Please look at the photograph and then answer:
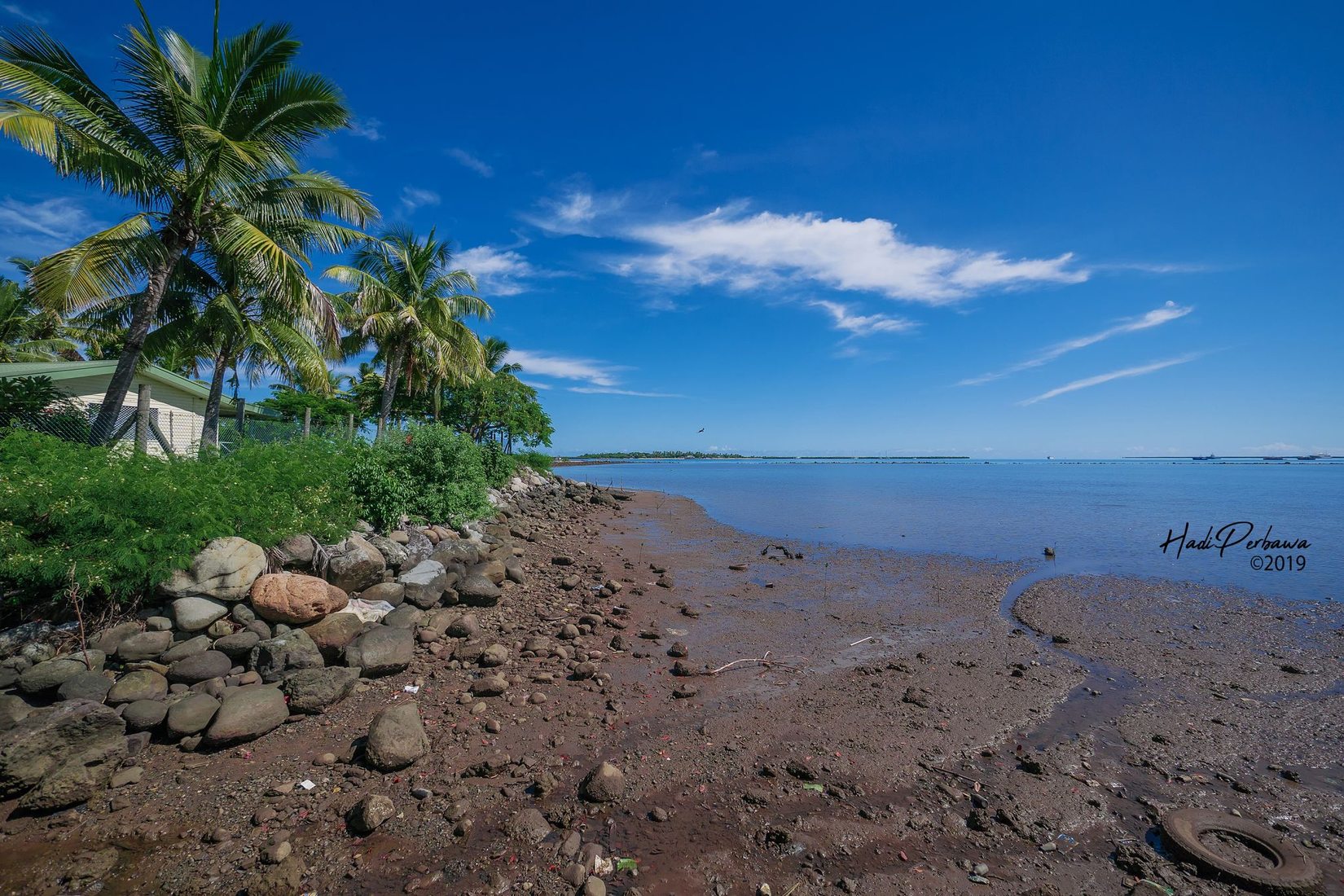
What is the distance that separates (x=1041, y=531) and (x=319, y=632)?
25024mm

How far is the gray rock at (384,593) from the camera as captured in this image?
27.6ft

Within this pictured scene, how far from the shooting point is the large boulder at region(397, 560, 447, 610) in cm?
877

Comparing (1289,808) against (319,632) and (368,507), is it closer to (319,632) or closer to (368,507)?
(319,632)

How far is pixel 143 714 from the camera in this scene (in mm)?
5145

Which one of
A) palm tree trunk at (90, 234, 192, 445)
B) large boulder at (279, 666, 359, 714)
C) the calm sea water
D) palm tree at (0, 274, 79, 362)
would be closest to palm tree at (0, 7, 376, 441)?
palm tree trunk at (90, 234, 192, 445)

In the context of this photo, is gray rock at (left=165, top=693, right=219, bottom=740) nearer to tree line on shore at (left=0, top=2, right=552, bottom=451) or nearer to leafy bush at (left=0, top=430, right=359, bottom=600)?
leafy bush at (left=0, top=430, right=359, bottom=600)

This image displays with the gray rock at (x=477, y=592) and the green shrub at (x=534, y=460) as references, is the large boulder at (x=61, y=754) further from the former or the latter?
the green shrub at (x=534, y=460)

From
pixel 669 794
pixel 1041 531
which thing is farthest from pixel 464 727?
pixel 1041 531

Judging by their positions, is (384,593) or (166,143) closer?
(384,593)

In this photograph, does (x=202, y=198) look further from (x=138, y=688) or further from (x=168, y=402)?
(x=168, y=402)

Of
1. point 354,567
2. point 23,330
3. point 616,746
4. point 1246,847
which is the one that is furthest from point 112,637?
point 23,330

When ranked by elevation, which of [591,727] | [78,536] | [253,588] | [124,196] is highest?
[124,196]

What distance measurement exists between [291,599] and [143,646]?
140cm

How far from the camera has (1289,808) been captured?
4664mm
